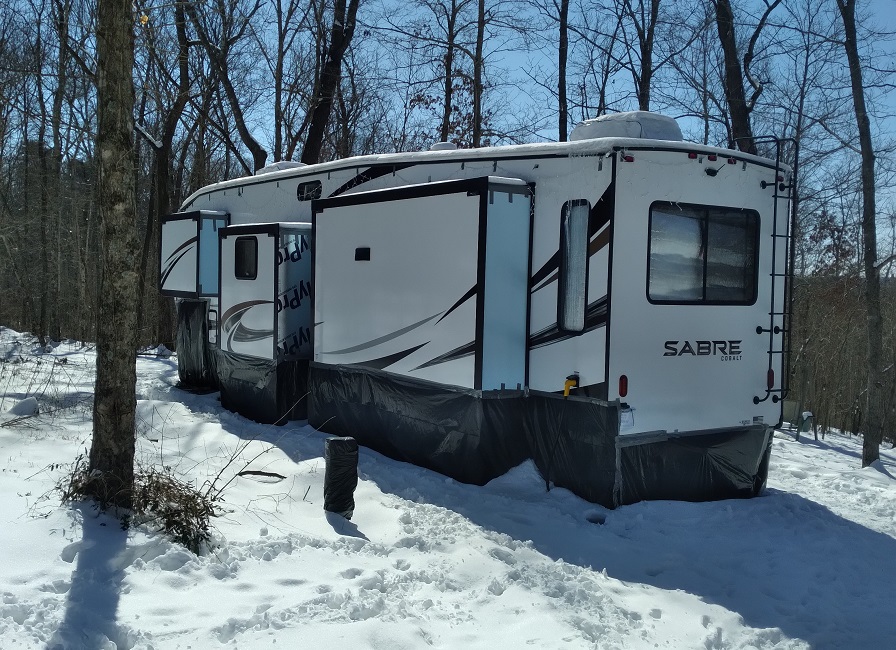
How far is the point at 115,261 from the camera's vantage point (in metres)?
4.90

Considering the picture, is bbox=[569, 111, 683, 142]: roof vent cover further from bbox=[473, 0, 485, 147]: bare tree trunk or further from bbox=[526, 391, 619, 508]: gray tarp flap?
bbox=[473, 0, 485, 147]: bare tree trunk

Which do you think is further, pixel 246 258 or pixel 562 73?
pixel 562 73

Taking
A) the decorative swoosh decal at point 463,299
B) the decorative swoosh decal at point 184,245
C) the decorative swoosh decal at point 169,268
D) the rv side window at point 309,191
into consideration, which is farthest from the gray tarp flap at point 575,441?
the decorative swoosh decal at point 169,268

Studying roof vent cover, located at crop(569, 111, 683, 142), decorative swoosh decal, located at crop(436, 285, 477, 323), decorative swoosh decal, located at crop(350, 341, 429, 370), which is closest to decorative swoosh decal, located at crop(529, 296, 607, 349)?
decorative swoosh decal, located at crop(436, 285, 477, 323)

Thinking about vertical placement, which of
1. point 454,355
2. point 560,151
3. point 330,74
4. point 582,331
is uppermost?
point 330,74

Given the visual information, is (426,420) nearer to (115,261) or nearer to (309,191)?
(115,261)

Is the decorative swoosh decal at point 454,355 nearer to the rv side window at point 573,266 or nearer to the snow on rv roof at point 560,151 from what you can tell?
the rv side window at point 573,266

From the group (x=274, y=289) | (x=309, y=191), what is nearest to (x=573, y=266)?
(x=274, y=289)

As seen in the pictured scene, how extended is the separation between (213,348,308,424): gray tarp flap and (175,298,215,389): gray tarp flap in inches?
62.5

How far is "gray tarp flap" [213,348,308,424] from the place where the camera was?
29.2 feet

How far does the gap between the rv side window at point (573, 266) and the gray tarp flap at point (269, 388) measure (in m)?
3.76

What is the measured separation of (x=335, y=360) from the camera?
323 inches

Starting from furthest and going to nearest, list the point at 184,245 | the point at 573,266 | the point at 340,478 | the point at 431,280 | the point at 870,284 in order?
the point at 184,245 → the point at 870,284 → the point at 431,280 → the point at 573,266 → the point at 340,478

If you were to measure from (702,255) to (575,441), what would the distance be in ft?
6.04
